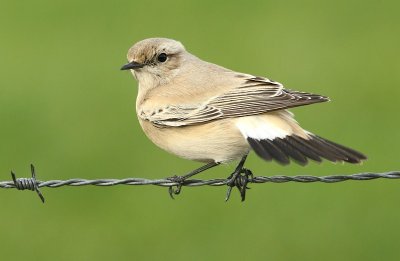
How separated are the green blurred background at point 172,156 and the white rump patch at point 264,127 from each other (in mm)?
2929

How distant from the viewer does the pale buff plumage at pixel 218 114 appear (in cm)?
829

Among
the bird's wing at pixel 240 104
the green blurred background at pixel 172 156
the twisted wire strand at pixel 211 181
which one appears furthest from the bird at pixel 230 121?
the green blurred background at pixel 172 156

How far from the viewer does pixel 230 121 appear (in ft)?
27.7

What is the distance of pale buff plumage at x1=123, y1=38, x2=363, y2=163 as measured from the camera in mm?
8289

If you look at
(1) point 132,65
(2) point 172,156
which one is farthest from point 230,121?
(2) point 172,156

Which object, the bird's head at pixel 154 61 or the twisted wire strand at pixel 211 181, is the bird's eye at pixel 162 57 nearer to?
the bird's head at pixel 154 61

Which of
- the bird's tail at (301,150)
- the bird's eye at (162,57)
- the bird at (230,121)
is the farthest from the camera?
the bird's eye at (162,57)

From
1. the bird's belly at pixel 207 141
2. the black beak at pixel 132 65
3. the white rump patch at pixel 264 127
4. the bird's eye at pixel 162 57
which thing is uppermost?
the bird's eye at pixel 162 57

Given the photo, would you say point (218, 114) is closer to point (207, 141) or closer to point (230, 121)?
point (230, 121)

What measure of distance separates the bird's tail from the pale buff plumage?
0.05 feet

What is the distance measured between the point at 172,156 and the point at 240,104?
4.66 m

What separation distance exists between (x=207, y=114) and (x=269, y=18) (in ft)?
26.3

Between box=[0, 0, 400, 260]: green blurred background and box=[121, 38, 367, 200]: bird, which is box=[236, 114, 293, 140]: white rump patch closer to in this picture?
box=[121, 38, 367, 200]: bird

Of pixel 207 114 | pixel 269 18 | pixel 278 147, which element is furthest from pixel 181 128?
pixel 269 18
